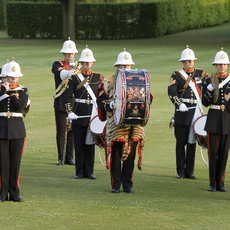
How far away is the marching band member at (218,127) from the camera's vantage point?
28.6 ft

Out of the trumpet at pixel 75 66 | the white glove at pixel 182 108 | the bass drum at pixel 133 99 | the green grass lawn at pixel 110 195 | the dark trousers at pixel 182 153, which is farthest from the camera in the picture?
the dark trousers at pixel 182 153

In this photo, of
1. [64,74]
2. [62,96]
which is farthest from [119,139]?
[62,96]

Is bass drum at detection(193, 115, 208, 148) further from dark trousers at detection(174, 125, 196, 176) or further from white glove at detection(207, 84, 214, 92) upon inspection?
white glove at detection(207, 84, 214, 92)

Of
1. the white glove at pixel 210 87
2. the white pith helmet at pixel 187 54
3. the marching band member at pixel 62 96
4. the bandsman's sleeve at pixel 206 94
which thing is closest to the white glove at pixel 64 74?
the marching band member at pixel 62 96

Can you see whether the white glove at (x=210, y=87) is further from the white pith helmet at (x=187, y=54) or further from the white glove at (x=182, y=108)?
the white pith helmet at (x=187, y=54)

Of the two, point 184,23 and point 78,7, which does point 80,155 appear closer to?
point 78,7

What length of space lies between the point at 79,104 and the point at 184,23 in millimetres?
39292

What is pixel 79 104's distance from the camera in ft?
31.6

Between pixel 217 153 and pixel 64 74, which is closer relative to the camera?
pixel 217 153

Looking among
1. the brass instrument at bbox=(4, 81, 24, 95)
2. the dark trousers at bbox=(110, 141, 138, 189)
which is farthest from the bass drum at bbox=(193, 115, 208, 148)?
the brass instrument at bbox=(4, 81, 24, 95)

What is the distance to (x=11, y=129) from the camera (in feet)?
25.2

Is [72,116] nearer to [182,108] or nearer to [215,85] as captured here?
[182,108]

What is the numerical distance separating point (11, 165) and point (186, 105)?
10.7 feet

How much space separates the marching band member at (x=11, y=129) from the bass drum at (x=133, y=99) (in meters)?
1.26
